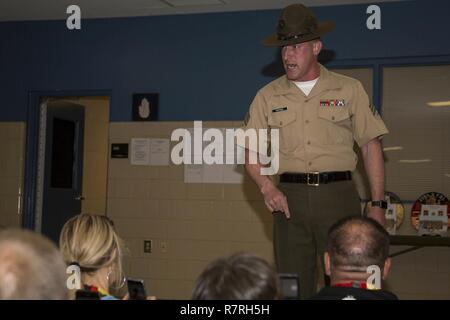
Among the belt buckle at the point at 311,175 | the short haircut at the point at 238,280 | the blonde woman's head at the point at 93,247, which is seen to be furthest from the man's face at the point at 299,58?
the short haircut at the point at 238,280

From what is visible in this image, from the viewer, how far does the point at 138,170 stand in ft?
21.7

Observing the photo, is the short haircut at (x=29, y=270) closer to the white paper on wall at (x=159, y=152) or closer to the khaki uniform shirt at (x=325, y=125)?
the khaki uniform shirt at (x=325, y=125)

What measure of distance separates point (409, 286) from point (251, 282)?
4611 millimetres

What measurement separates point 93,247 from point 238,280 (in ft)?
2.95

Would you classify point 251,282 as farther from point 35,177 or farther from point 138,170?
point 35,177

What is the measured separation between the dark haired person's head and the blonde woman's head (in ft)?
2.29

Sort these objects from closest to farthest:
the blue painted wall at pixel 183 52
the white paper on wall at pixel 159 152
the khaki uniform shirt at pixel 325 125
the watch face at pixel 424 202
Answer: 1. the khaki uniform shirt at pixel 325 125
2. the watch face at pixel 424 202
3. the blue painted wall at pixel 183 52
4. the white paper on wall at pixel 159 152

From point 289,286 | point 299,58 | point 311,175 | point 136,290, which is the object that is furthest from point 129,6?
point 289,286

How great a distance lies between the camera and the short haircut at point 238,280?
1.50m

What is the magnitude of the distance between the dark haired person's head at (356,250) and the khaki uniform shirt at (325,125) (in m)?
1.16

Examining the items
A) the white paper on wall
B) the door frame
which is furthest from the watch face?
the door frame

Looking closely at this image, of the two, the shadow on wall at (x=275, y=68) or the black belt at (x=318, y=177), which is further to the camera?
the shadow on wall at (x=275, y=68)

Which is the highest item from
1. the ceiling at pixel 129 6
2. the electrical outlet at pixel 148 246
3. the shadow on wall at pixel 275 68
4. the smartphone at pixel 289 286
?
the ceiling at pixel 129 6

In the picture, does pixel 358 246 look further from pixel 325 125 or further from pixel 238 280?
pixel 325 125
